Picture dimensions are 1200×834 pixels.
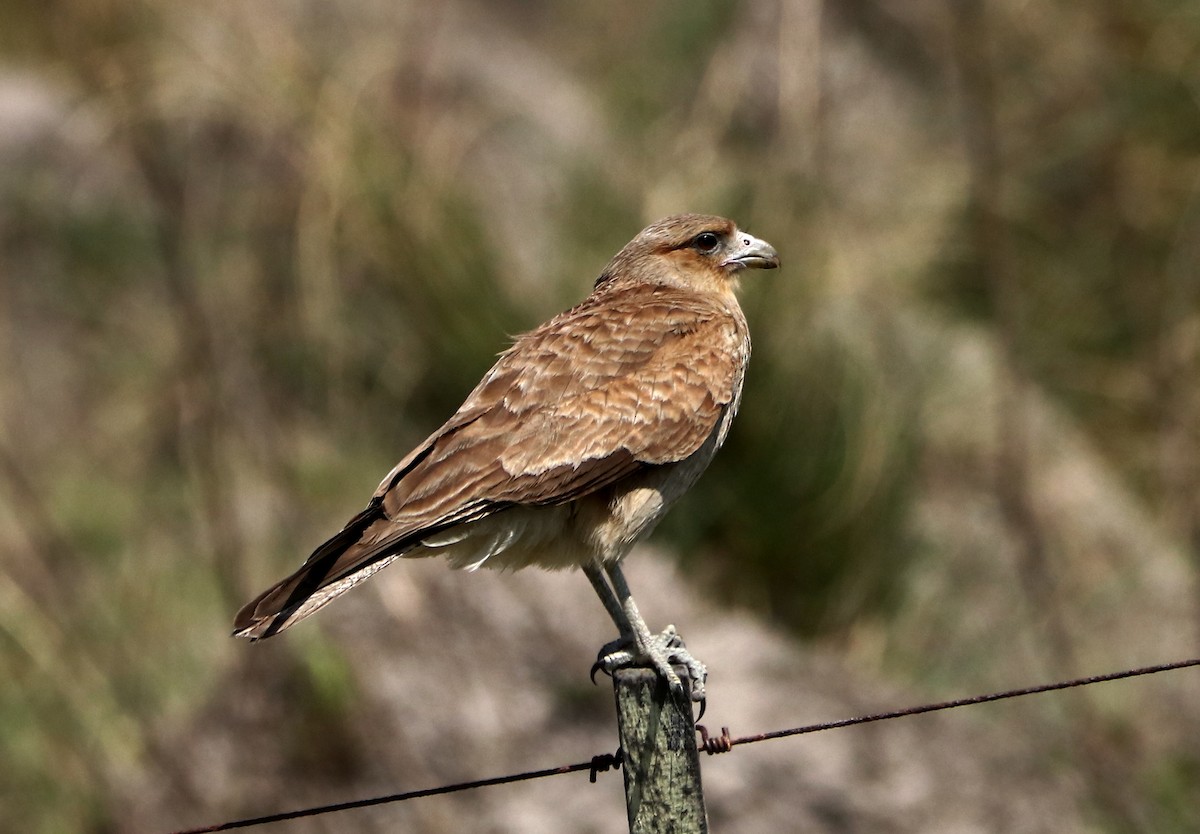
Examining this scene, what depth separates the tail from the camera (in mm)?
3348

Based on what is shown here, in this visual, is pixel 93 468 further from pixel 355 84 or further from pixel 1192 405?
pixel 1192 405

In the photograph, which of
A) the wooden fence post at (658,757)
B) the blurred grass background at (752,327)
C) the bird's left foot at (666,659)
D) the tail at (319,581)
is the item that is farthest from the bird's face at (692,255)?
the blurred grass background at (752,327)

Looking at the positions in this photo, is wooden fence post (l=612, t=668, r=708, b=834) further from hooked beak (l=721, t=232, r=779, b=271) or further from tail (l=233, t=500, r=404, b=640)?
hooked beak (l=721, t=232, r=779, b=271)

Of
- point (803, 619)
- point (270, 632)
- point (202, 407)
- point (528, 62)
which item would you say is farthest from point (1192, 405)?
point (528, 62)

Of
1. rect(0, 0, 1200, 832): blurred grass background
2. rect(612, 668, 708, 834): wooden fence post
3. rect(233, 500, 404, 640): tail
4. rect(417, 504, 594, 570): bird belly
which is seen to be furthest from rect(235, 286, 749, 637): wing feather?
rect(0, 0, 1200, 832): blurred grass background

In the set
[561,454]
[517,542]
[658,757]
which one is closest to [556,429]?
[561,454]

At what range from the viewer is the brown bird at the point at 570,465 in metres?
3.57

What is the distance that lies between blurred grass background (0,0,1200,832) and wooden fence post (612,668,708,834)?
339 centimetres

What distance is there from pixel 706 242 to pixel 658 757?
215 cm

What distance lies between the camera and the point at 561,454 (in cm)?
381

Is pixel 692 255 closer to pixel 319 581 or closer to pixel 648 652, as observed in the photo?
pixel 648 652

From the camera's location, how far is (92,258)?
10.4 meters

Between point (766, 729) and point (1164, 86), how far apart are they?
466cm

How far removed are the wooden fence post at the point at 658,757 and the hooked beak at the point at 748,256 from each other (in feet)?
6.62
